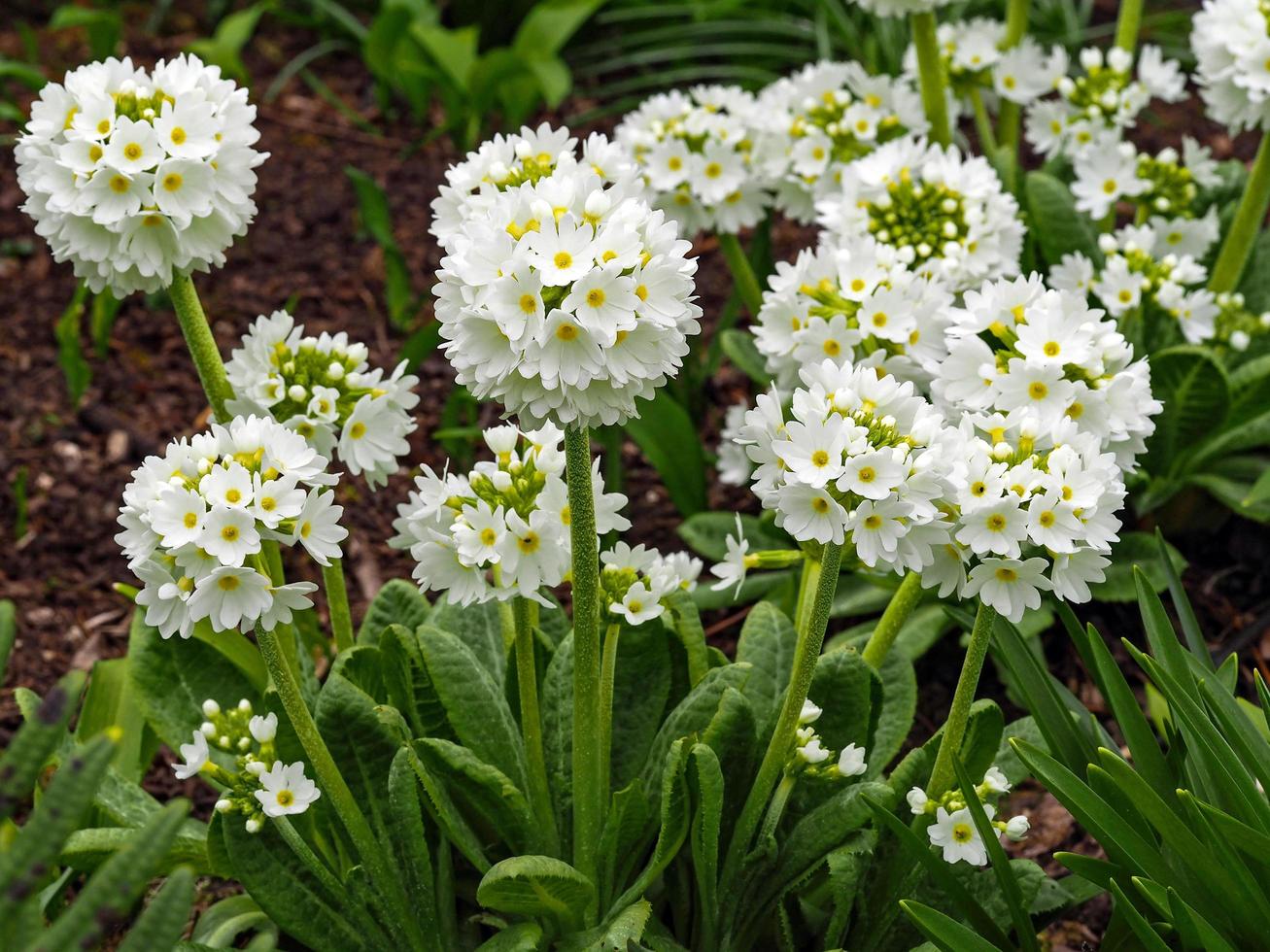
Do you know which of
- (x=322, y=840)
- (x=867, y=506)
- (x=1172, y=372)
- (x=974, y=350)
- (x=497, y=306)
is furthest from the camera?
(x=1172, y=372)

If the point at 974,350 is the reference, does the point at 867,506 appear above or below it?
below

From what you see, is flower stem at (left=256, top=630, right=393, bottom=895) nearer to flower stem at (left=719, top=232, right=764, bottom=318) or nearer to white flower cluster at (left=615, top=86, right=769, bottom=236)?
white flower cluster at (left=615, top=86, right=769, bottom=236)

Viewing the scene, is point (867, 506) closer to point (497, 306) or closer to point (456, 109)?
point (497, 306)

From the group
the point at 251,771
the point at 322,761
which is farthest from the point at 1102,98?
the point at 251,771

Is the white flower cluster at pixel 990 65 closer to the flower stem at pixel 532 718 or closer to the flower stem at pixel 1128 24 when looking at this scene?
the flower stem at pixel 1128 24

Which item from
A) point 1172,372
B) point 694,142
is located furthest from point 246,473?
point 1172,372

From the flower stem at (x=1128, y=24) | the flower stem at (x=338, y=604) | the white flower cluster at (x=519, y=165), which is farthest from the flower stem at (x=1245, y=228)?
the flower stem at (x=338, y=604)
